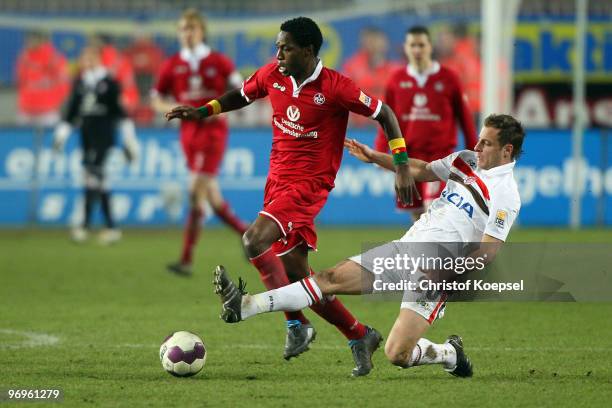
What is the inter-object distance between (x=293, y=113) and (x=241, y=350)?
5.53ft

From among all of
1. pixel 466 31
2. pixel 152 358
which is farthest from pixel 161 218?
pixel 152 358

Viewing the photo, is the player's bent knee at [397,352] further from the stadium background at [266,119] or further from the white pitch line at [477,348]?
the stadium background at [266,119]

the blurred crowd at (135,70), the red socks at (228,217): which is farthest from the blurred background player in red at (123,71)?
the red socks at (228,217)

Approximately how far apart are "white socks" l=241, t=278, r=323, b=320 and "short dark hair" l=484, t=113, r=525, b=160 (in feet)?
4.52

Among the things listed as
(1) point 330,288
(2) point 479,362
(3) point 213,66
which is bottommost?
(2) point 479,362

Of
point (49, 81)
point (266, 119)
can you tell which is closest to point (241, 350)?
point (266, 119)

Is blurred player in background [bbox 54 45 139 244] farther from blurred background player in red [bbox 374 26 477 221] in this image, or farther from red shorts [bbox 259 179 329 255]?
red shorts [bbox 259 179 329 255]

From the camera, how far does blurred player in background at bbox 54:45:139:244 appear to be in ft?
54.2

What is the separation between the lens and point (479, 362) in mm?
7715

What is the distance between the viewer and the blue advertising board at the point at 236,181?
59.1 ft

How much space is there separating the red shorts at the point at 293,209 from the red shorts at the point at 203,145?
540 cm

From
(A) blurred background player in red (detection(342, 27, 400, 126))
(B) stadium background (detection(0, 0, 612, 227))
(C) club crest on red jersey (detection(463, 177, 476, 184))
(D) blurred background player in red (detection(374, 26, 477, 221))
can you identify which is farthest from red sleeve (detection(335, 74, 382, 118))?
(A) blurred background player in red (detection(342, 27, 400, 126))

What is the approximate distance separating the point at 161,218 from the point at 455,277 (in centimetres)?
1169

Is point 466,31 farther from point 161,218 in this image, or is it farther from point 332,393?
point 332,393
